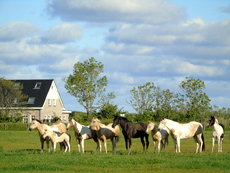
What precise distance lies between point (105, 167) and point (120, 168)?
756mm

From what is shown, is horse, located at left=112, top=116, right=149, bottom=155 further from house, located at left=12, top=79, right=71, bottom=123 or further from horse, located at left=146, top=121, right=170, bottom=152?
house, located at left=12, top=79, right=71, bottom=123

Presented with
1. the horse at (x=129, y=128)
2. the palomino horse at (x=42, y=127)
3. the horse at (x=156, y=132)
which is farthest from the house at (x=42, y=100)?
the horse at (x=156, y=132)

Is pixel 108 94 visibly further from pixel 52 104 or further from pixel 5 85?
pixel 5 85

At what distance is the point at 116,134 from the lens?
73.8 feet

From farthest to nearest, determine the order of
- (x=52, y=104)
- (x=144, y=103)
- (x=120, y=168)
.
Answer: (x=52, y=104) < (x=144, y=103) < (x=120, y=168)

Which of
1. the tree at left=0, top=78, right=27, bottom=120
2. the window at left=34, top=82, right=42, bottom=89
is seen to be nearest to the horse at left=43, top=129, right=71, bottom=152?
the tree at left=0, top=78, right=27, bottom=120

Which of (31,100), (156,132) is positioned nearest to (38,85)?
(31,100)

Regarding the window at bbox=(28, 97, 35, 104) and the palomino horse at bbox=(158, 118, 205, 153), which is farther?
the window at bbox=(28, 97, 35, 104)

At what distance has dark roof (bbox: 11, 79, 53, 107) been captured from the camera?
69.6 m

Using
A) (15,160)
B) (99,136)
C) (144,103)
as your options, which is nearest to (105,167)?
(15,160)

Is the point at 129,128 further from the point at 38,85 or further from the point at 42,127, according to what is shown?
the point at 38,85

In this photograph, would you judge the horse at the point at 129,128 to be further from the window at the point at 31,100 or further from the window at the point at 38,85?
the window at the point at 38,85

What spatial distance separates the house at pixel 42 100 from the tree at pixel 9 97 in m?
2.26

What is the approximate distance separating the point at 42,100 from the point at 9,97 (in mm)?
6331
